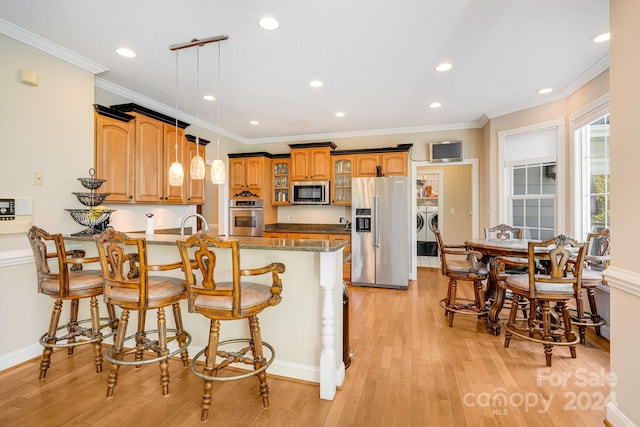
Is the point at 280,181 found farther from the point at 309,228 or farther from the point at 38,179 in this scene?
the point at 38,179

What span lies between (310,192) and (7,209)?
12.8 ft

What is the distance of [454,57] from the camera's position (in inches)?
111

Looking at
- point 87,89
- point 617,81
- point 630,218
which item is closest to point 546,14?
point 617,81

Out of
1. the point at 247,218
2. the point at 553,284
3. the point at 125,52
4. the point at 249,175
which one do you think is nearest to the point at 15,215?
the point at 125,52

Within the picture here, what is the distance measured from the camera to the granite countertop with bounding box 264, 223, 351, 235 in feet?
17.7

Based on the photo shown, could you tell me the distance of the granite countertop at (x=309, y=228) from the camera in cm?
541

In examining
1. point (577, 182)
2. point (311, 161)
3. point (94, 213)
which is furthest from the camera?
point (311, 161)

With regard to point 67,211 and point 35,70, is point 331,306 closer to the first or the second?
point 67,211

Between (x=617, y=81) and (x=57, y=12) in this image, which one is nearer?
(x=617, y=81)

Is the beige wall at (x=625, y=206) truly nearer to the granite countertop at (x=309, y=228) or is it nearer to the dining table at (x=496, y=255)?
the dining table at (x=496, y=255)

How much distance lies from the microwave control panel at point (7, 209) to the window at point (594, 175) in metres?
5.42

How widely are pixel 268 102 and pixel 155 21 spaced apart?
1.81 m

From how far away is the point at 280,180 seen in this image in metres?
5.80

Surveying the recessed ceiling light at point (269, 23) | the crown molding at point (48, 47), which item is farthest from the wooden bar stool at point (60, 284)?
the recessed ceiling light at point (269, 23)
